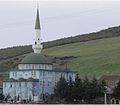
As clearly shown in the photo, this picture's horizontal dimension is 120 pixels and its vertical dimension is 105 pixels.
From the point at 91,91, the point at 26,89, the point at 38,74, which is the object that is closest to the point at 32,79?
the point at 38,74

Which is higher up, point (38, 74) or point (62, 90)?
Answer: point (38, 74)

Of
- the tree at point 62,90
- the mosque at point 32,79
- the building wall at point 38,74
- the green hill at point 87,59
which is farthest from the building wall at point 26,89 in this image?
the green hill at point 87,59

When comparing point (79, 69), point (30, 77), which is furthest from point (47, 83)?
point (79, 69)

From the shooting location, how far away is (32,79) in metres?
130

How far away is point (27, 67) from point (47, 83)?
5.08 meters

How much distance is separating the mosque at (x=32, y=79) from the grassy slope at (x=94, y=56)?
66.6 ft

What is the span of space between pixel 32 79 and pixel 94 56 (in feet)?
160

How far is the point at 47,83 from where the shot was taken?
132 meters

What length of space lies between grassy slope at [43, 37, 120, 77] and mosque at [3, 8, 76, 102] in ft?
66.6

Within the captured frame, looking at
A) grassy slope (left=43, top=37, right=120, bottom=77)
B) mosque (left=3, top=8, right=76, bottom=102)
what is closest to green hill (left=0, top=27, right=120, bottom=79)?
grassy slope (left=43, top=37, right=120, bottom=77)

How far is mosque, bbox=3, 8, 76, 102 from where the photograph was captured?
12838 centimetres

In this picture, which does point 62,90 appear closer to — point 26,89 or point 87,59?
point 26,89

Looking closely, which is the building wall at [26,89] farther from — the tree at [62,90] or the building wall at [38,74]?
the tree at [62,90]

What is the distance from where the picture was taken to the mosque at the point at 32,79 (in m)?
128
